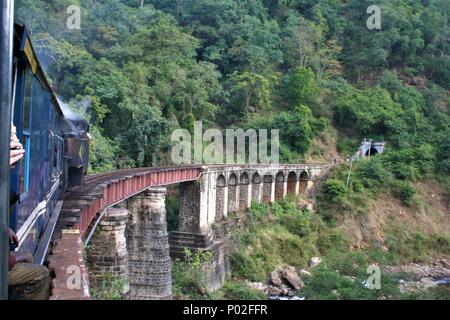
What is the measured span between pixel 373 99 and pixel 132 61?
26381mm

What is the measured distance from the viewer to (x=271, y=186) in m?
34.6

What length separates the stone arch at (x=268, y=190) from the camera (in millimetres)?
34406

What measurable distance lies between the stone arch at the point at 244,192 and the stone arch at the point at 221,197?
10.7 feet

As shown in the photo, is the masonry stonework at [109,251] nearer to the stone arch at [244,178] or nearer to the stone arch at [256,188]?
the stone arch at [244,178]

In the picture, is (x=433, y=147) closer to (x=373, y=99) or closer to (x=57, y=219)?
(x=373, y=99)

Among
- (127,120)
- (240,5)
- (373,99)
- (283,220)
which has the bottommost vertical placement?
(283,220)

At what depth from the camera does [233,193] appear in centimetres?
3038

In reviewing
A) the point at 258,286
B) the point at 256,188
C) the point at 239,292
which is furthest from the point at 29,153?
the point at 256,188

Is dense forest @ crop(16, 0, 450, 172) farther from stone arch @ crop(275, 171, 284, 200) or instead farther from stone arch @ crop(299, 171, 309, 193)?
stone arch @ crop(275, 171, 284, 200)

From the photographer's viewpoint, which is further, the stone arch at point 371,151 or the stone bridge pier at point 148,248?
the stone arch at point 371,151

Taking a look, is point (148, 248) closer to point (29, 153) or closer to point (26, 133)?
point (29, 153)

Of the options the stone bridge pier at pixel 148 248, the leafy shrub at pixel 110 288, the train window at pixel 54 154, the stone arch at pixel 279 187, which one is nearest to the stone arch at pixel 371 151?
the stone arch at pixel 279 187

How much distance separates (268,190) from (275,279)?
9.50m
